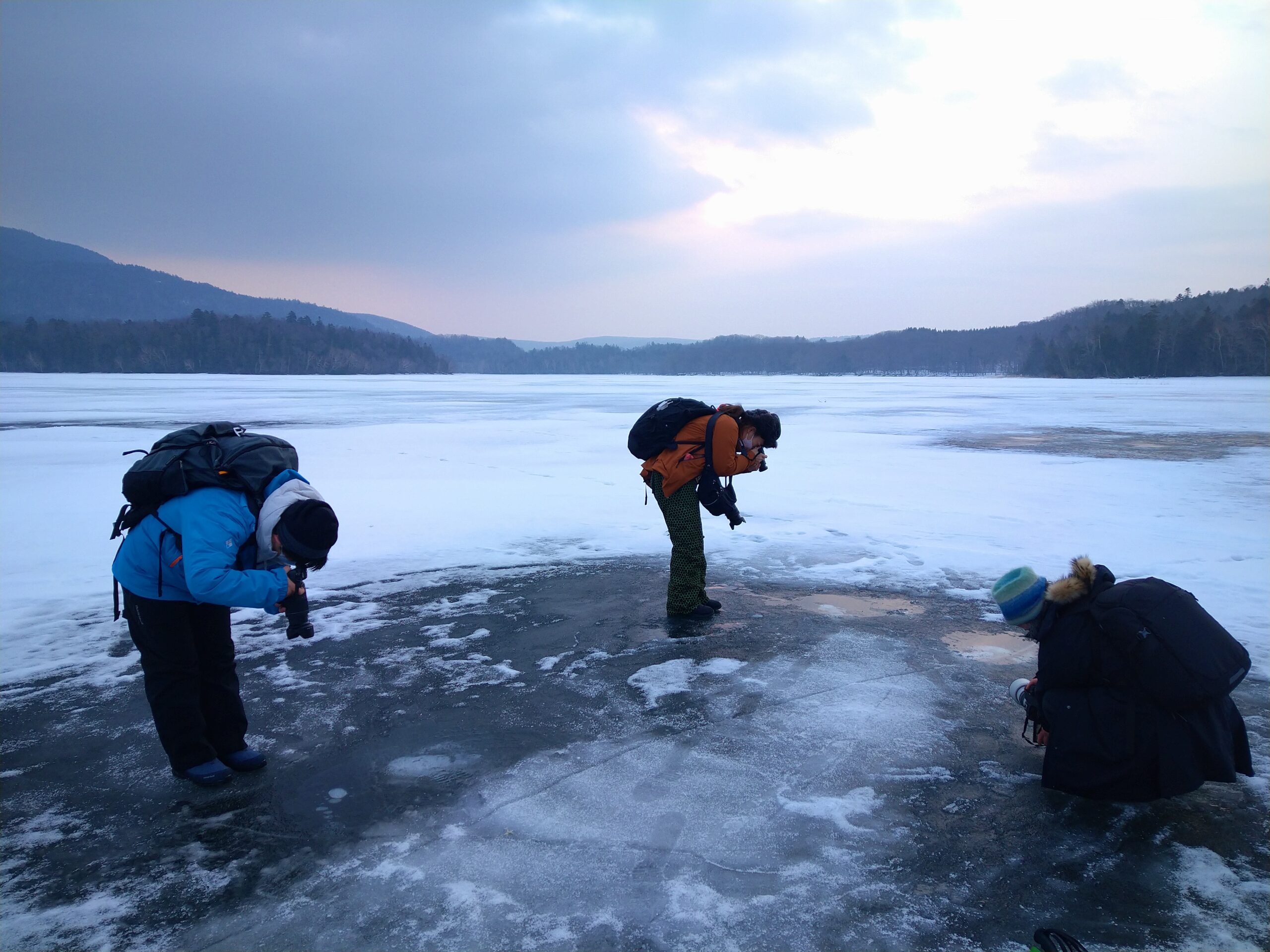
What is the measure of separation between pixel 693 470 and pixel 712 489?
0.19 metres

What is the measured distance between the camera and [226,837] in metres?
2.94

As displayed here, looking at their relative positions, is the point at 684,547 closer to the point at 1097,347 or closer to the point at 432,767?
the point at 432,767

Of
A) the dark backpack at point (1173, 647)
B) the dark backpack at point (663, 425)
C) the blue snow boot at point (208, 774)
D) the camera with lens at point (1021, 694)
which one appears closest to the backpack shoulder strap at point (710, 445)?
the dark backpack at point (663, 425)

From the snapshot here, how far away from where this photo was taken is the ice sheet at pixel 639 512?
6.30 metres

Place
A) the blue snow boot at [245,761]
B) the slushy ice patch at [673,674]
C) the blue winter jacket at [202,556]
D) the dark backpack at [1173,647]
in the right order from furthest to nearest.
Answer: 1. the slushy ice patch at [673,674]
2. the blue snow boot at [245,761]
3. the blue winter jacket at [202,556]
4. the dark backpack at [1173,647]

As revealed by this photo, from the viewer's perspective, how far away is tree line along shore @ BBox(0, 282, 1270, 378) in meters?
84.6

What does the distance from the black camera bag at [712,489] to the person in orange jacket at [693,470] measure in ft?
0.10

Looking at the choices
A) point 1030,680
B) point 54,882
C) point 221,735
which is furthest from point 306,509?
point 1030,680

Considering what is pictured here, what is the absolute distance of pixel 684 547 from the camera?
218 inches

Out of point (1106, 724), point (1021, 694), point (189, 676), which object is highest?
point (189, 676)

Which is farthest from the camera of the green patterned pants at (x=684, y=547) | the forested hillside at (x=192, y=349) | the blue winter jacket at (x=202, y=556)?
the forested hillside at (x=192, y=349)

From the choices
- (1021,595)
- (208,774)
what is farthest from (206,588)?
(1021,595)

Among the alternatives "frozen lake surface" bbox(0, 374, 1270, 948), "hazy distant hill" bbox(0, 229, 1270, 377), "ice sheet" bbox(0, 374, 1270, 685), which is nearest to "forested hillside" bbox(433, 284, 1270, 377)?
"hazy distant hill" bbox(0, 229, 1270, 377)

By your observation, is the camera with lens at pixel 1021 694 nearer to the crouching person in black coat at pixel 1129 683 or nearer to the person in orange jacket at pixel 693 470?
the crouching person in black coat at pixel 1129 683
